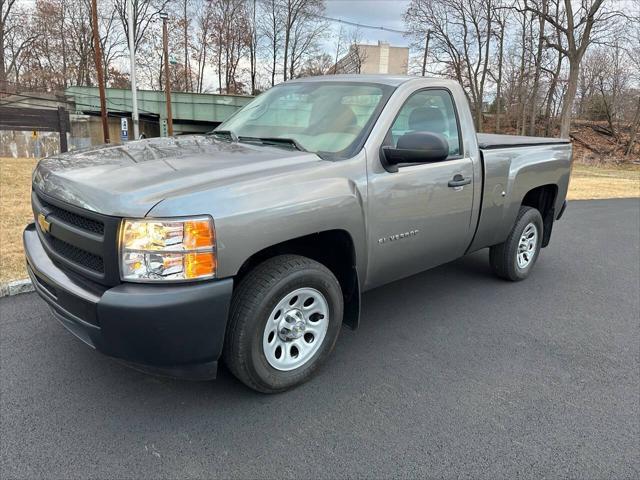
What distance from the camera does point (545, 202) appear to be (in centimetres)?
529

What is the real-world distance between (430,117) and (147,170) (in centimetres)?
221

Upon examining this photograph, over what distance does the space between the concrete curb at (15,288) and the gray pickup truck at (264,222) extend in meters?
1.18

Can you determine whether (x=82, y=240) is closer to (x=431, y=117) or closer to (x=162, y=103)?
(x=431, y=117)

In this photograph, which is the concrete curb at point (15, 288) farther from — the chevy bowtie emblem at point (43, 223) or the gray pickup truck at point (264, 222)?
the chevy bowtie emblem at point (43, 223)

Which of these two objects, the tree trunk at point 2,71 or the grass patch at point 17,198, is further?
the tree trunk at point 2,71

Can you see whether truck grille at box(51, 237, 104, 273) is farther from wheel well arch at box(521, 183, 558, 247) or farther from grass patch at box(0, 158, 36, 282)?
wheel well arch at box(521, 183, 558, 247)

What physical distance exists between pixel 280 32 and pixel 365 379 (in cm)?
5061

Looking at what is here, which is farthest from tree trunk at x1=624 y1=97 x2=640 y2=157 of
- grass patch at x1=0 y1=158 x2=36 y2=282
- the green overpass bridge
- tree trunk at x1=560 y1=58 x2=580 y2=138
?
grass patch at x1=0 y1=158 x2=36 y2=282

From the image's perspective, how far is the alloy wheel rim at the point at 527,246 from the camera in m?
4.93

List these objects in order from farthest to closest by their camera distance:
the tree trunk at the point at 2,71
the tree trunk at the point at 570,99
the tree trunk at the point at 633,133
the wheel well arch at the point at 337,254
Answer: the tree trunk at the point at 2,71 < the tree trunk at the point at 633,133 < the tree trunk at the point at 570,99 < the wheel well arch at the point at 337,254

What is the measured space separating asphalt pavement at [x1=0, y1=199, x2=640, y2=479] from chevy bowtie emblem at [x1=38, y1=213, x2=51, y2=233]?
92 cm

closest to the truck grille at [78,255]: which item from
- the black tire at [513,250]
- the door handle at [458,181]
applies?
the door handle at [458,181]

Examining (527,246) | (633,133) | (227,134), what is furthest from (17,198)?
Result: (633,133)

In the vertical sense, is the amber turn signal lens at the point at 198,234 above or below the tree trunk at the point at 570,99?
below
